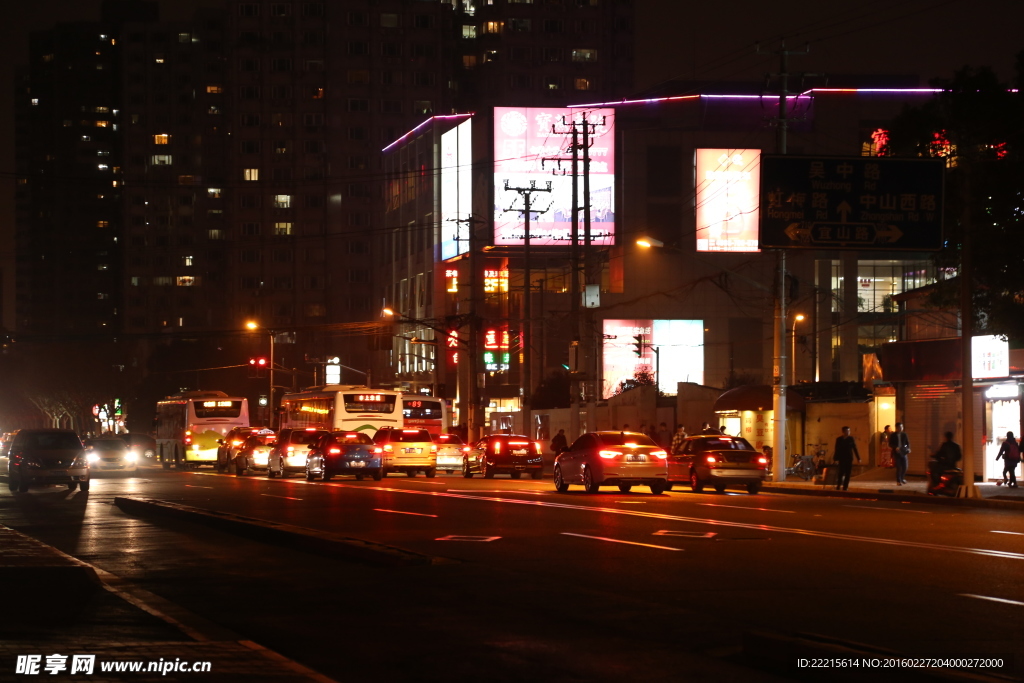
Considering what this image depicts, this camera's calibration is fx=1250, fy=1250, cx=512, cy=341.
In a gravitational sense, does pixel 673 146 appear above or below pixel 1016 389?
above

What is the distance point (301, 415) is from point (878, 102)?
61.6 m

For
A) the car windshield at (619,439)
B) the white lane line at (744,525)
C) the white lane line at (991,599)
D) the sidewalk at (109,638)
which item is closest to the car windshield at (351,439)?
the white lane line at (744,525)

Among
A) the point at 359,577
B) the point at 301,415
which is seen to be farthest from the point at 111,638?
the point at 301,415

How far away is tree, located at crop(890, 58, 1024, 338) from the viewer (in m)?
31.7

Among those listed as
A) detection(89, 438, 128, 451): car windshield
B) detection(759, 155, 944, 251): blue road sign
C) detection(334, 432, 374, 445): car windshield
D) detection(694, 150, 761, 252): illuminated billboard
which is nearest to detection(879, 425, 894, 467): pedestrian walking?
detection(759, 155, 944, 251): blue road sign

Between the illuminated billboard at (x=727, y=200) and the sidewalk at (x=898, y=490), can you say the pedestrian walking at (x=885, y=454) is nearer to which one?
the sidewalk at (x=898, y=490)

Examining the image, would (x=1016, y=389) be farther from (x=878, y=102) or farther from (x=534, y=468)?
(x=878, y=102)

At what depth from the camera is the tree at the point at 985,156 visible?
1248 inches

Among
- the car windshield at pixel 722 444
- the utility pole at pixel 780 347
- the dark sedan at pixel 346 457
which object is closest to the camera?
the car windshield at pixel 722 444

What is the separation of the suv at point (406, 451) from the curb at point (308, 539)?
20963mm

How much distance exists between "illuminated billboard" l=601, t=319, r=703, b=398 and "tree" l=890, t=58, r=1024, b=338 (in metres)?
62.2

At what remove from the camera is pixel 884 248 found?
27.7 m

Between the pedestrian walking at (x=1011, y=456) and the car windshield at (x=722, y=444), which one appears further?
the car windshield at (x=722, y=444)

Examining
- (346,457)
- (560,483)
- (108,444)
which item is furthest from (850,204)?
(108,444)
